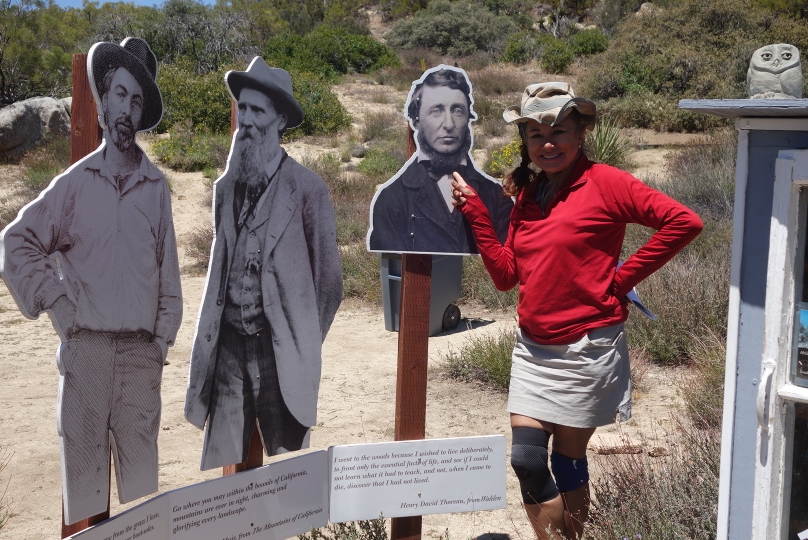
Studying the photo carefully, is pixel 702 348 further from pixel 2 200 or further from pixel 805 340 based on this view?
pixel 2 200

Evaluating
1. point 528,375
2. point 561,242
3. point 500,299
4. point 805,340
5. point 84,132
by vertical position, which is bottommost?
point 500,299

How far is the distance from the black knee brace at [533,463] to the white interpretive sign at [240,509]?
71cm

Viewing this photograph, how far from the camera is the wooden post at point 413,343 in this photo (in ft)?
9.98

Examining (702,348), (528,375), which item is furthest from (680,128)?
(528,375)

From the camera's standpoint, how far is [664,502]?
2.97m

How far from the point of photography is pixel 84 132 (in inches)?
88.0

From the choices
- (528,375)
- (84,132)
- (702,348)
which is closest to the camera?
(84,132)

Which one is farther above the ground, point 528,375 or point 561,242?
point 561,242

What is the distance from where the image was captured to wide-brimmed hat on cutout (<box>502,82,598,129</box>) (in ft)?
8.61

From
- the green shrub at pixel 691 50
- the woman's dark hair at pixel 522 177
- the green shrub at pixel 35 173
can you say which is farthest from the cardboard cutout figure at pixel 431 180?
the green shrub at pixel 691 50

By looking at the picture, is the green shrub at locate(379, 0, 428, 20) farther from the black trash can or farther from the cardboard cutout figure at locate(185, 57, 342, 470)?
the cardboard cutout figure at locate(185, 57, 342, 470)

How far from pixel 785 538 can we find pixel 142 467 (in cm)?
192

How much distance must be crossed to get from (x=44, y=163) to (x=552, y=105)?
1206cm

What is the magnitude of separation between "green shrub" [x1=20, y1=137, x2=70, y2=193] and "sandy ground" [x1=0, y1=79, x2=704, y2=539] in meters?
4.39
